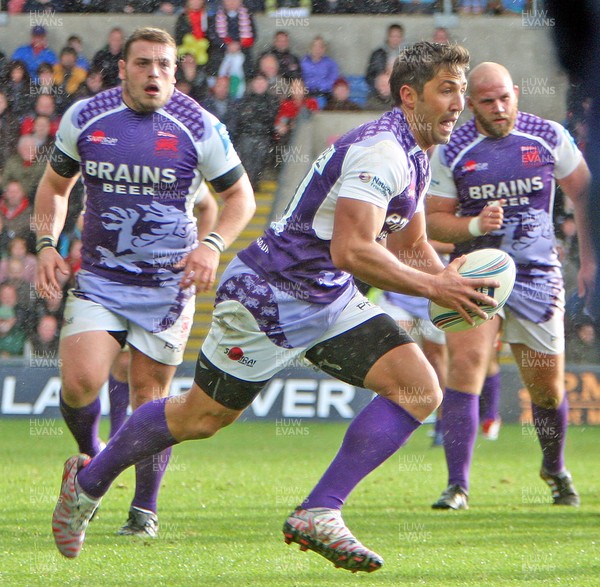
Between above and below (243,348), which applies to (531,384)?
below

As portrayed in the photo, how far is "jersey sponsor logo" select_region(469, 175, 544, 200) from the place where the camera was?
6.45m

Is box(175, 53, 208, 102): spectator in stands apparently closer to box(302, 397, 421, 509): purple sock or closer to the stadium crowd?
the stadium crowd

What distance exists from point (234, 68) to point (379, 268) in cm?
1125

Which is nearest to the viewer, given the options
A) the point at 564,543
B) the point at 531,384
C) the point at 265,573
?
the point at 265,573

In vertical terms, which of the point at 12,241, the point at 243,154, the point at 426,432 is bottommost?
the point at 426,432

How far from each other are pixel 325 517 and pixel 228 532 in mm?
1435

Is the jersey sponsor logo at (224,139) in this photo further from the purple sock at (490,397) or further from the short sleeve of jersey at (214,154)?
the purple sock at (490,397)

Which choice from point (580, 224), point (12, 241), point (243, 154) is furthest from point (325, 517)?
point (243, 154)

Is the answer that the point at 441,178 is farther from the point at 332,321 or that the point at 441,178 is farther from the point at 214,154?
the point at 332,321

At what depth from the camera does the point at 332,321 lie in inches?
174

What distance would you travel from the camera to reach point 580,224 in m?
6.57

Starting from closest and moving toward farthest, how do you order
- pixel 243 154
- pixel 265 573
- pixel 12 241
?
pixel 265 573, pixel 12 241, pixel 243 154

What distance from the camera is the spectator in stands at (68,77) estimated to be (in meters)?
14.7

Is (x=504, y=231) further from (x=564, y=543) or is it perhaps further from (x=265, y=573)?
(x=265, y=573)
